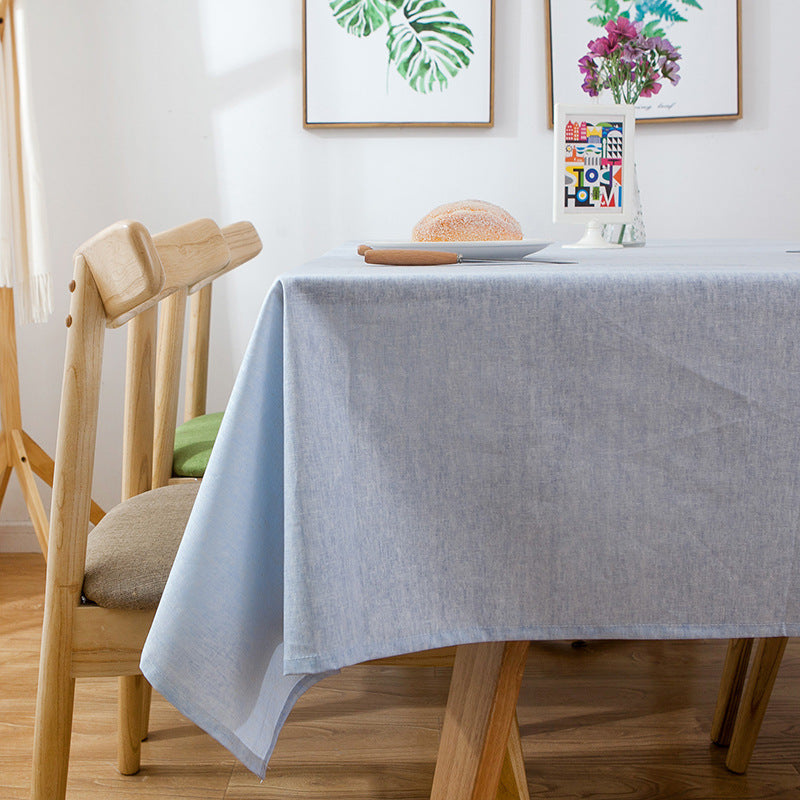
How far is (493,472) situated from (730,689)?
91 cm

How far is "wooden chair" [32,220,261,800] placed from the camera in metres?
0.82

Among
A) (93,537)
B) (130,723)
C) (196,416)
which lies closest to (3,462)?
(196,416)

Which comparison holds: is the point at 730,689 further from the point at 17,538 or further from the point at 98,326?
the point at 17,538

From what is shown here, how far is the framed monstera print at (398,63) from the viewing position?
2.22 meters

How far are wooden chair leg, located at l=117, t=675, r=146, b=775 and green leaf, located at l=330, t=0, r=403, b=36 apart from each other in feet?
5.34

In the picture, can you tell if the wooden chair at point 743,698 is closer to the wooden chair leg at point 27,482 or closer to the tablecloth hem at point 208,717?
the tablecloth hem at point 208,717

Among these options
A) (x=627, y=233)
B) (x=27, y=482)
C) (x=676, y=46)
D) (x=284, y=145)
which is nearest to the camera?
(x=627, y=233)

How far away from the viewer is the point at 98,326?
0.87 m

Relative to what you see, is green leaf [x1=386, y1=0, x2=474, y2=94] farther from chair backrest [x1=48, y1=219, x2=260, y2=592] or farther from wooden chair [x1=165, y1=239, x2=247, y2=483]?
chair backrest [x1=48, y1=219, x2=260, y2=592]

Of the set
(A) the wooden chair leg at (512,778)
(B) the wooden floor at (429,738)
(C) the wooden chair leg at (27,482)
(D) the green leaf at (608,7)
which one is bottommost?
(B) the wooden floor at (429,738)

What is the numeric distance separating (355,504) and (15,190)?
1601mm

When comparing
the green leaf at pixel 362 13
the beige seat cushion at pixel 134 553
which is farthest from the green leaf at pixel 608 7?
the beige seat cushion at pixel 134 553

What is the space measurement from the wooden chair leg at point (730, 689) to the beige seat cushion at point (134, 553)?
87 cm

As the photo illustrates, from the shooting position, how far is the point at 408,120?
226cm
